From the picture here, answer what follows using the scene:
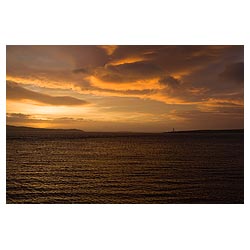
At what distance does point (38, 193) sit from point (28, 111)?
2.73ft

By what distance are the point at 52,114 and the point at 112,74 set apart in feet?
2.49

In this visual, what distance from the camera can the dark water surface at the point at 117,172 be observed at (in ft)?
11.2

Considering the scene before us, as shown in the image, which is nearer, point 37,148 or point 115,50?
point 115,50

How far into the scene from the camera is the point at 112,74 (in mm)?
3680

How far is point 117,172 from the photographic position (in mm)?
3908

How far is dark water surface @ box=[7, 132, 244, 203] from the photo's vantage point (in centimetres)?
340

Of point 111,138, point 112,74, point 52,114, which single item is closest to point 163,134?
point 111,138

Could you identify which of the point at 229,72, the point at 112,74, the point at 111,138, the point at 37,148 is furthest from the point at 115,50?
the point at 37,148

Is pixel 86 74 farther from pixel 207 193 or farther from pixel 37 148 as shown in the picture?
pixel 207 193
